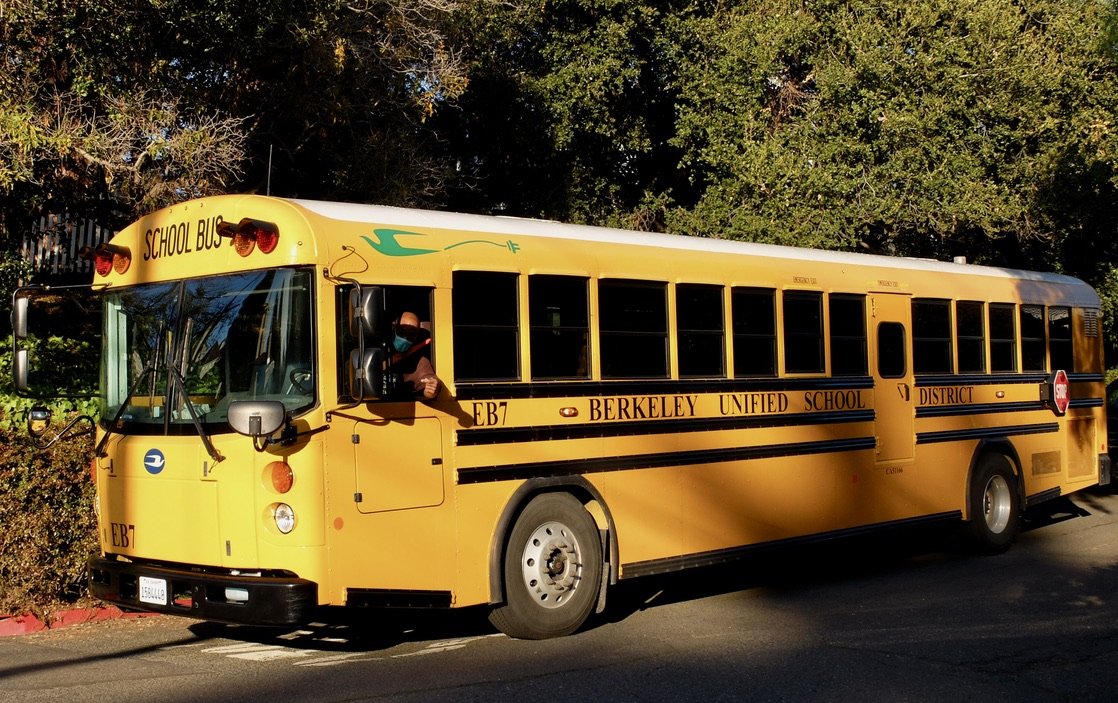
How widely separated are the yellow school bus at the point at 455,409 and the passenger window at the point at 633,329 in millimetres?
22

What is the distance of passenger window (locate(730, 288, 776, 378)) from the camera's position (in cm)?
985

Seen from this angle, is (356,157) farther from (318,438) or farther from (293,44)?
(318,438)

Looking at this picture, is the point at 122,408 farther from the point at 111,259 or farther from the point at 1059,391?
the point at 1059,391

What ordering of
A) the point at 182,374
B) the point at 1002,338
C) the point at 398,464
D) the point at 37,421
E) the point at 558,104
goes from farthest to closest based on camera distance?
the point at 558,104
the point at 1002,338
the point at 37,421
the point at 182,374
the point at 398,464

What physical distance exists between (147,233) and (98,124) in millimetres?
4529

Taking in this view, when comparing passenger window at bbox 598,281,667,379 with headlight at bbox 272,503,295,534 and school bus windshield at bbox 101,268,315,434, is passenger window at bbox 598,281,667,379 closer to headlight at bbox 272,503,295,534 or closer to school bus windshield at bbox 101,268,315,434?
school bus windshield at bbox 101,268,315,434

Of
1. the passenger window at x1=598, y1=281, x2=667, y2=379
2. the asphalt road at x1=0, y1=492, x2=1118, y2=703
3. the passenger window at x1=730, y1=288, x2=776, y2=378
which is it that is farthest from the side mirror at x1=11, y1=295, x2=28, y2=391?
the passenger window at x1=730, y1=288, x2=776, y2=378

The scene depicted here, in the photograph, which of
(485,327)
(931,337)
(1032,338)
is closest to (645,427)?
(485,327)

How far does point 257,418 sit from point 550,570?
244 cm

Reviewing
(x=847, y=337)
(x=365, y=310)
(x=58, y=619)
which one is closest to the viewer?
(x=365, y=310)

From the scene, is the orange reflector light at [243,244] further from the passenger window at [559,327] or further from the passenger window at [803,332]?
the passenger window at [803,332]

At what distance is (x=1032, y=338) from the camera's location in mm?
13289

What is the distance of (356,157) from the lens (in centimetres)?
1591

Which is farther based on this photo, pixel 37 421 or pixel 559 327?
pixel 37 421
